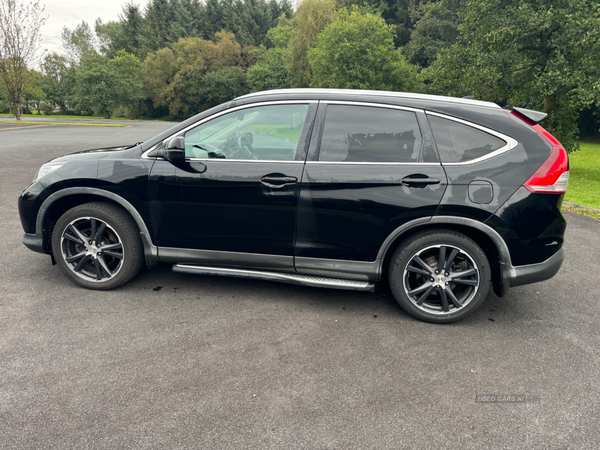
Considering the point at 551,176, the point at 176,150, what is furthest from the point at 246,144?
the point at 551,176

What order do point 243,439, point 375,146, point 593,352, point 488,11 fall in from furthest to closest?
point 488,11 → point 375,146 → point 593,352 → point 243,439

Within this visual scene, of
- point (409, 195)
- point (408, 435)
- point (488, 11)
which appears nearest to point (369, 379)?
point (408, 435)

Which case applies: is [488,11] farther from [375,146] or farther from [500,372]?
[500,372]

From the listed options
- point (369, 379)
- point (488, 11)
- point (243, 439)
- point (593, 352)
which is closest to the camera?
point (243, 439)

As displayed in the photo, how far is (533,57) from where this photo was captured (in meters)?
15.0

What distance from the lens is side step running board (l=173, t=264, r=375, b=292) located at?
3602 millimetres

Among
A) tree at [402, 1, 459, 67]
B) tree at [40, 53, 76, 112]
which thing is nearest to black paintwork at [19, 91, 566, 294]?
tree at [402, 1, 459, 67]

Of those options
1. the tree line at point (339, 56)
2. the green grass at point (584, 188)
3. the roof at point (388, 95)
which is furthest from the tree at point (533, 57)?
the roof at point (388, 95)

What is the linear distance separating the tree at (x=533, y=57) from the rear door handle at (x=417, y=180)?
11347mm

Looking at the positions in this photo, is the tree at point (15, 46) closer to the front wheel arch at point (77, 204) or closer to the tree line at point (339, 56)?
the tree line at point (339, 56)

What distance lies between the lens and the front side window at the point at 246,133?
3.66m

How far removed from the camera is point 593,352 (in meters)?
3.23

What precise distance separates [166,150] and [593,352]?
375cm

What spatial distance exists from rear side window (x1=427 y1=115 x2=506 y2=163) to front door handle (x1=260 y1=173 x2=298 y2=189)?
124cm
